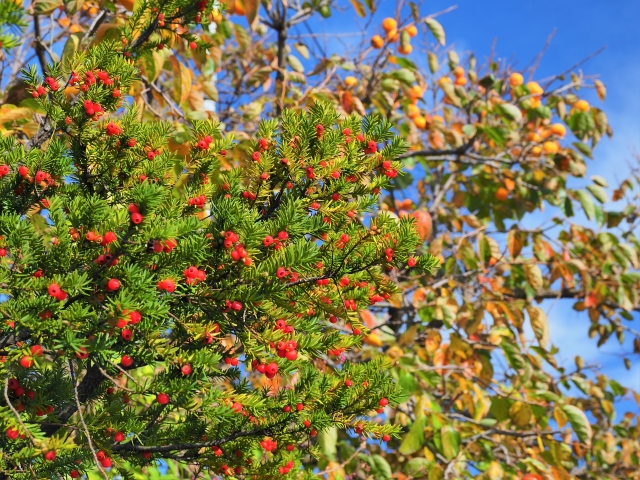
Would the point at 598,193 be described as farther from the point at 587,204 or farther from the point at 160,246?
the point at 160,246

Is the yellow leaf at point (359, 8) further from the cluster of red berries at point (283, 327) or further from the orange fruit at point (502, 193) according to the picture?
the cluster of red berries at point (283, 327)

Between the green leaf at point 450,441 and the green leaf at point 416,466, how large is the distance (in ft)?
0.83

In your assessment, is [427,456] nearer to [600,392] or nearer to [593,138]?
[600,392]

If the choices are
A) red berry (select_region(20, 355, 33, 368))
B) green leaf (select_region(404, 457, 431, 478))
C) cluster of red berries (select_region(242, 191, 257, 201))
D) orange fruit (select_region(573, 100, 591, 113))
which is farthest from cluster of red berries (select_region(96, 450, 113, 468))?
orange fruit (select_region(573, 100, 591, 113))

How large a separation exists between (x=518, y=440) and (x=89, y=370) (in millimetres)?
3889

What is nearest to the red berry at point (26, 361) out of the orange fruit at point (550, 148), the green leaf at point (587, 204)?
the green leaf at point (587, 204)

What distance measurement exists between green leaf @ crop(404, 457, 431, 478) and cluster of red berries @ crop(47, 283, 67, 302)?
2646 millimetres

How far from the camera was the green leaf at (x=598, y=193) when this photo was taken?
13.7 ft

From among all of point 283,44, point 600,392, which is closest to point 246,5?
point 283,44

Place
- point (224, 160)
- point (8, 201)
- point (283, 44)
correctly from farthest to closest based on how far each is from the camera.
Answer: point (283, 44)
point (224, 160)
point (8, 201)

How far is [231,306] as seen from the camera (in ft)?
3.83

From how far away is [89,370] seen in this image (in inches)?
54.2

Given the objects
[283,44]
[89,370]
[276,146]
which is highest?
[283,44]

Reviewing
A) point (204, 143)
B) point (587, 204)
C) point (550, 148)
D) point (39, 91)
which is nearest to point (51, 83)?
point (39, 91)
